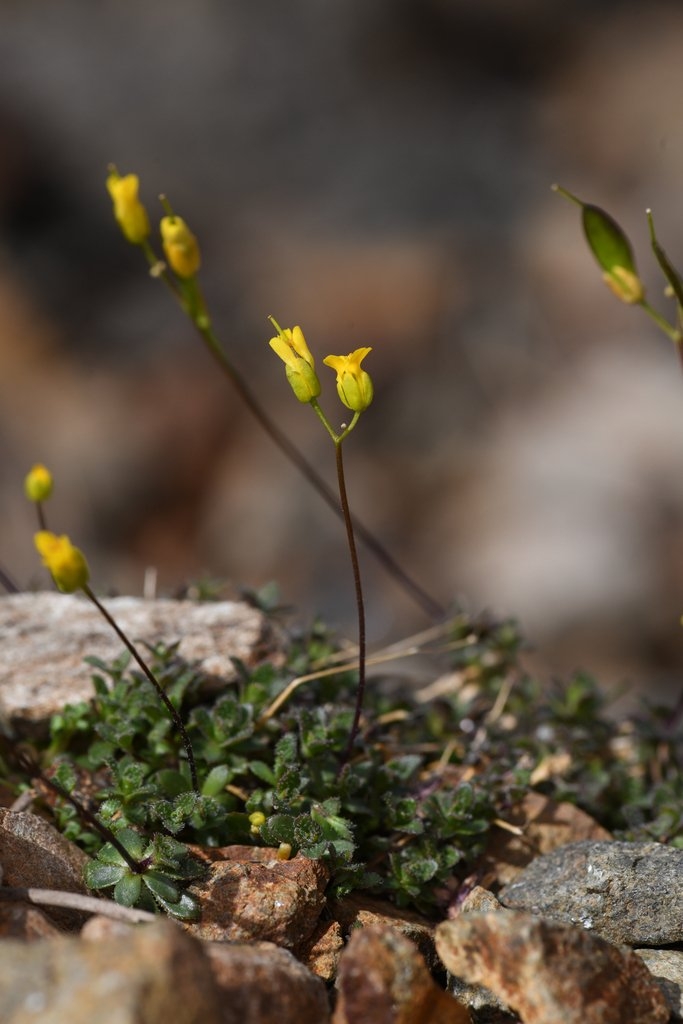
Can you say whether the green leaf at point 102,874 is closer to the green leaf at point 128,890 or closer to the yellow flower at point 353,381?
the green leaf at point 128,890

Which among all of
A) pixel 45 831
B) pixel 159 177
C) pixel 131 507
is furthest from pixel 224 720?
pixel 159 177

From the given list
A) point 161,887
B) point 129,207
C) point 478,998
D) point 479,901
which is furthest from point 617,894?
point 129,207

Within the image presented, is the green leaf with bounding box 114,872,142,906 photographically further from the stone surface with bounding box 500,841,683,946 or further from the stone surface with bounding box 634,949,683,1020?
the stone surface with bounding box 634,949,683,1020

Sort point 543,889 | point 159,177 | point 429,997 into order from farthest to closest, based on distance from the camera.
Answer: point 159,177 → point 543,889 → point 429,997

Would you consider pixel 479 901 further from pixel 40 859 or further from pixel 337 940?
pixel 40 859

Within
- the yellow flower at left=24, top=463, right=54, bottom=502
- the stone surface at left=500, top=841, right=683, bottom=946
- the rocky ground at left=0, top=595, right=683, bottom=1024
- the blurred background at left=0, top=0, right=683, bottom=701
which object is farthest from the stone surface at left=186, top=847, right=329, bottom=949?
the blurred background at left=0, top=0, right=683, bottom=701

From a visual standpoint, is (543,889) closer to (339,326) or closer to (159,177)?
(339,326)
